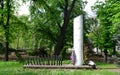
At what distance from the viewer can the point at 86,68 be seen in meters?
24.4

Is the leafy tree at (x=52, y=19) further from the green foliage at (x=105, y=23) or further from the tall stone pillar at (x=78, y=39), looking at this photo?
the tall stone pillar at (x=78, y=39)

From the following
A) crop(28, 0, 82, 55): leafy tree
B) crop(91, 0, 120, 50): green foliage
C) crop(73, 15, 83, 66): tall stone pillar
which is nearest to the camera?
crop(73, 15, 83, 66): tall stone pillar

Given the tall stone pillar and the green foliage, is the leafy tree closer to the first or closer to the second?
the green foliage

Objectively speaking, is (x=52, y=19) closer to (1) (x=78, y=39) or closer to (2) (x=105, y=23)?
(2) (x=105, y=23)

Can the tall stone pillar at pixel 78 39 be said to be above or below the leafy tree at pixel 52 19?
below

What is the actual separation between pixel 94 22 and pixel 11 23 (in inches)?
1048

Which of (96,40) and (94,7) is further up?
(94,7)

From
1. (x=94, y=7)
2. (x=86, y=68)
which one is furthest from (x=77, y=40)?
(x=94, y=7)

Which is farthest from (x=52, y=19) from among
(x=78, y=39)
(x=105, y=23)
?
(x=78, y=39)

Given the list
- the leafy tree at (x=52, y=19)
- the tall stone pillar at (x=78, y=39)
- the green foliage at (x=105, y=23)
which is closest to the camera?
the tall stone pillar at (x=78, y=39)

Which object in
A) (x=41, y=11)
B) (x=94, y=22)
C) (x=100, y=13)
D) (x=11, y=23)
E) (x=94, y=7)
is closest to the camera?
(x=11, y=23)

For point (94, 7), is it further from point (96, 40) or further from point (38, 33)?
point (38, 33)

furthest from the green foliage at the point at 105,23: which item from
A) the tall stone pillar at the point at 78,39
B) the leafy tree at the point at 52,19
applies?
the tall stone pillar at the point at 78,39

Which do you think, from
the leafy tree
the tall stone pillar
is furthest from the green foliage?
the tall stone pillar
